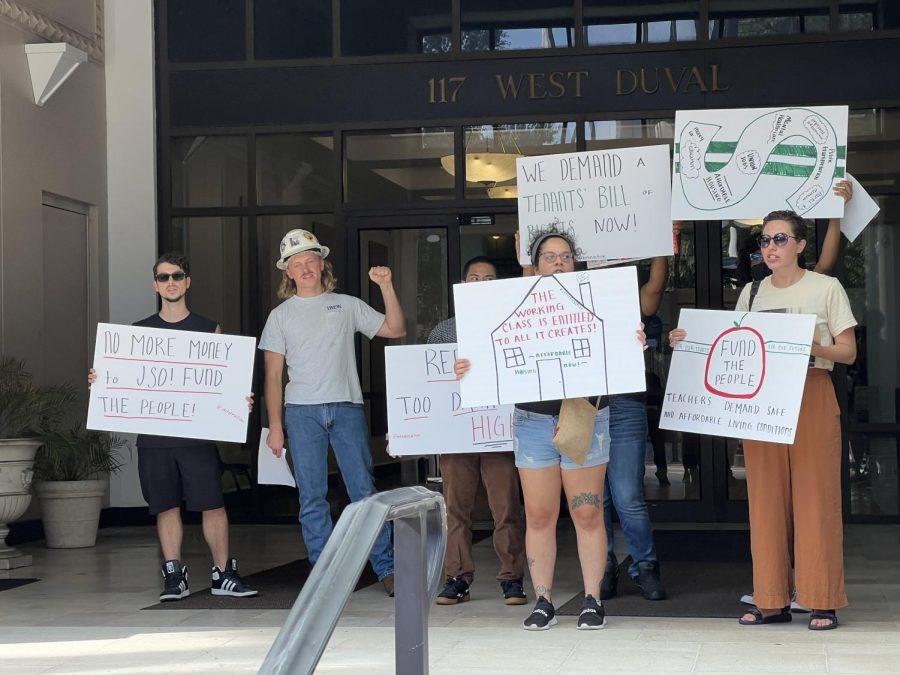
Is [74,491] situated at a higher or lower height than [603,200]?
lower

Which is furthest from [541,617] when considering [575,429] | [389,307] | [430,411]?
[389,307]

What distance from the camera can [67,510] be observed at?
358 inches

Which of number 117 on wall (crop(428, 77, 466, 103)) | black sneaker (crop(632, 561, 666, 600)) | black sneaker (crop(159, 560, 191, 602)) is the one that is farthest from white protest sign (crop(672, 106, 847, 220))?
number 117 on wall (crop(428, 77, 466, 103))

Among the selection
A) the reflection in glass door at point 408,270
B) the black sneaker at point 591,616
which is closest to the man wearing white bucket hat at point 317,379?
the black sneaker at point 591,616

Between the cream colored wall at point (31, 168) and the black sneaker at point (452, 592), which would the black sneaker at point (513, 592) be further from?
the cream colored wall at point (31, 168)

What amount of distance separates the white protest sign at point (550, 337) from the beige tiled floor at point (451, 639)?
3.37ft

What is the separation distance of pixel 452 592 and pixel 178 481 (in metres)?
1.56

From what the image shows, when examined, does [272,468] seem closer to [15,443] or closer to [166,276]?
[166,276]

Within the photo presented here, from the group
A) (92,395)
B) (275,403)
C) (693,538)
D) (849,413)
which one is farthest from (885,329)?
(92,395)

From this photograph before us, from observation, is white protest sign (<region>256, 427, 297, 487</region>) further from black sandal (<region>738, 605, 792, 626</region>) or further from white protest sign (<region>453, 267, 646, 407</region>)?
black sandal (<region>738, 605, 792, 626</region>)

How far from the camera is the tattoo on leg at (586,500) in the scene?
5.51 meters

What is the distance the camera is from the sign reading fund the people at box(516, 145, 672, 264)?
21.0 ft

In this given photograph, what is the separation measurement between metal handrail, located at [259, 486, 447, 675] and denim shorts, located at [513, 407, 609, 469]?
2236 millimetres

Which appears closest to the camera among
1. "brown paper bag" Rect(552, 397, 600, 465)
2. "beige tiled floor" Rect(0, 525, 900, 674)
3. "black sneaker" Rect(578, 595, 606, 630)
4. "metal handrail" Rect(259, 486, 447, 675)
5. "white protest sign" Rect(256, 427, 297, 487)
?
"metal handrail" Rect(259, 486, 447, 675)
